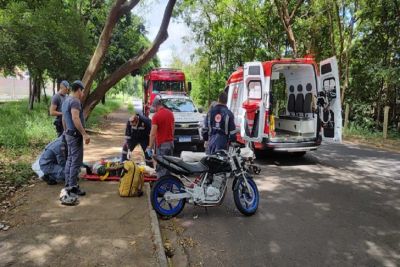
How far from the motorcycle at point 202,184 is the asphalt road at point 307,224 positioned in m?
0.22

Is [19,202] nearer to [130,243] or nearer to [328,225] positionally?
[130,243]

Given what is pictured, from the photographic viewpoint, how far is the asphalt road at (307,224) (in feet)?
15.9

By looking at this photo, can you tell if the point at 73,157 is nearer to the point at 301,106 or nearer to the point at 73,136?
the point at 73,136

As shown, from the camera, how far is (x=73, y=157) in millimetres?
6574

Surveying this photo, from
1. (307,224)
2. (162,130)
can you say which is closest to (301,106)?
(162,130)

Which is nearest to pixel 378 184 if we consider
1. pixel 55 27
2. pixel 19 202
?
pixel 19 202

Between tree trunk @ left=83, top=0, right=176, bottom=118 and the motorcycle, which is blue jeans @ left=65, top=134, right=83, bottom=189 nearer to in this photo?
the motorcycle

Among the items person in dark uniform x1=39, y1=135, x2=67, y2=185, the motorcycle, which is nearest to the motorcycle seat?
the motorcycle

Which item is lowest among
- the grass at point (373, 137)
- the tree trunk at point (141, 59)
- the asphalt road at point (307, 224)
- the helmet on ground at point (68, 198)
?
the asphalt road at point (307, 224)

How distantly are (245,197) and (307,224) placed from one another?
39.9 inches

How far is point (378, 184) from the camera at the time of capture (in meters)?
8.43

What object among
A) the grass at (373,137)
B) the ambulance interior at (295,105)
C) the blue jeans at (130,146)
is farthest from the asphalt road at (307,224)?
the grass at (373,137)

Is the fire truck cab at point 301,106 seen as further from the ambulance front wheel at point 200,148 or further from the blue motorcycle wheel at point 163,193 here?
the blue motorcycle wheel at point 163,193

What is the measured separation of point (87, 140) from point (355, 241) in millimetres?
4079
